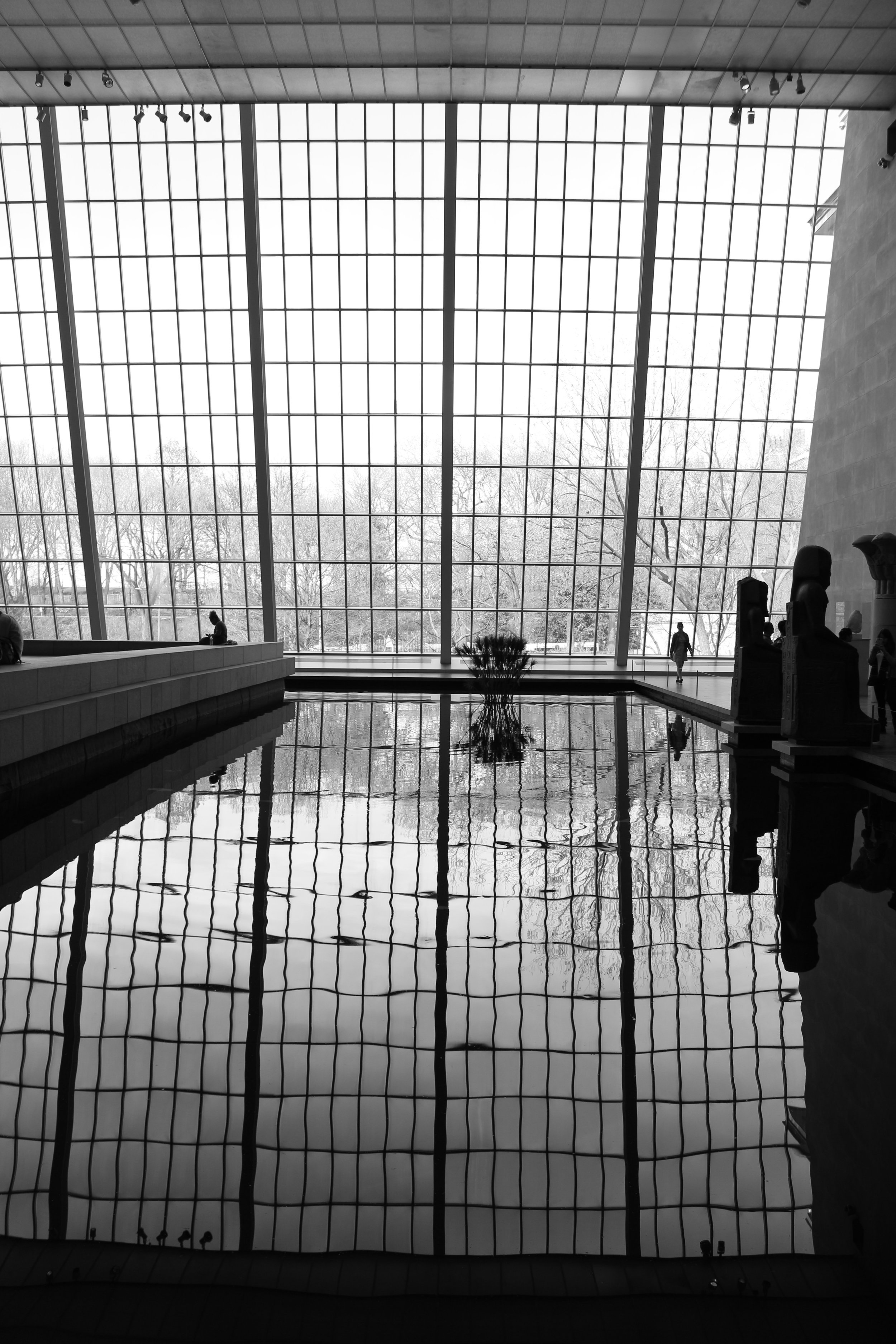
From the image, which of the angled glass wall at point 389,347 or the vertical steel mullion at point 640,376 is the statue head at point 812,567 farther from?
the angled glass wall at point 389,347

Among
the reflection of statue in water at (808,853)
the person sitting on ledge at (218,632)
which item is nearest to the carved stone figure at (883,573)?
the reflection of statue in water at (808,853)

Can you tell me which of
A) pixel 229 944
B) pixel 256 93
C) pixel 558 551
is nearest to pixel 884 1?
pixel 256 93

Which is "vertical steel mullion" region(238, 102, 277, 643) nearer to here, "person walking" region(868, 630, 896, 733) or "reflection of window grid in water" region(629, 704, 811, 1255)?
"person walking" region(868, 630, 896, 733)

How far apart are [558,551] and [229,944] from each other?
2097cm

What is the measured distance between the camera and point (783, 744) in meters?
9.84

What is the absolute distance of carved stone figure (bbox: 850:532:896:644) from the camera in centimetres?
1555

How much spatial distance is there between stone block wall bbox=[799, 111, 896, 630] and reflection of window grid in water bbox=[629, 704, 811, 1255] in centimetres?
1503

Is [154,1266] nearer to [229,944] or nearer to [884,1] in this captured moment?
[229,944]

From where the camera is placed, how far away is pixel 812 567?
10.5 metres

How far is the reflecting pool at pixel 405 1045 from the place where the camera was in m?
2.35

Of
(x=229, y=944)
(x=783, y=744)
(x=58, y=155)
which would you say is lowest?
(x=229, y=944)

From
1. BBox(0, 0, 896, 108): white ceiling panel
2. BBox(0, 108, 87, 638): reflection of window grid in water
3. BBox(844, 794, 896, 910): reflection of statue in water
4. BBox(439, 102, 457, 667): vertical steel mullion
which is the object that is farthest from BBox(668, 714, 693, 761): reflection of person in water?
BBox(0, 108, 87, 638): reflection of window grid in water

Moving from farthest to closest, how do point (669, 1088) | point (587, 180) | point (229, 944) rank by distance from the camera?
point (587, 180), point (229, 944), point (669, 1088)

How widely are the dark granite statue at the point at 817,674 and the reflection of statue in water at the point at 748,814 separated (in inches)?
22.4
